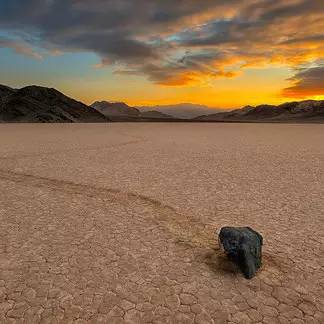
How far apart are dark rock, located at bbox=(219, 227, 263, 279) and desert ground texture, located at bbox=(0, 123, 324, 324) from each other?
11 centimetres

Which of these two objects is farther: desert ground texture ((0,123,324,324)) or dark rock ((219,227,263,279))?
dark rock ((219,227,263,279))

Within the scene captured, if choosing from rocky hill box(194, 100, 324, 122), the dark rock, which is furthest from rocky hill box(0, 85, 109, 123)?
the dark rock

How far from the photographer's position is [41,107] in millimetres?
87500

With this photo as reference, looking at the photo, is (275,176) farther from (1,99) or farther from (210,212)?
(1,99)

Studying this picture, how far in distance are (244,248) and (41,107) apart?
3479 inches

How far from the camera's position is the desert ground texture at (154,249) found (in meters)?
3.71

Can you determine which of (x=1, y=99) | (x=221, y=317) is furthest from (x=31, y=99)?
(x=221, y=317)

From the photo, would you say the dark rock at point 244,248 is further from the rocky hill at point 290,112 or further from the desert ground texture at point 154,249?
the rocky hill at point 290,112

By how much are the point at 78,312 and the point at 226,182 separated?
607 centimetres

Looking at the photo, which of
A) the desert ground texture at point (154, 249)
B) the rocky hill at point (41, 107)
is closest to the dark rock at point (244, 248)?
the desert ground texture at point (154, 249)

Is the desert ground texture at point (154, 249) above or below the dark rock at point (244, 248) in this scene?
below

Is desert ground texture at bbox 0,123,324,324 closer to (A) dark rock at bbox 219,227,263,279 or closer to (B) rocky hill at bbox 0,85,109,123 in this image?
(A) dark rock at bbox 219,227,263,279

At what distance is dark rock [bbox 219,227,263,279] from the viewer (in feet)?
14.2

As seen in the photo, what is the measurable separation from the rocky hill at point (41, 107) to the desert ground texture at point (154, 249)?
239ft
